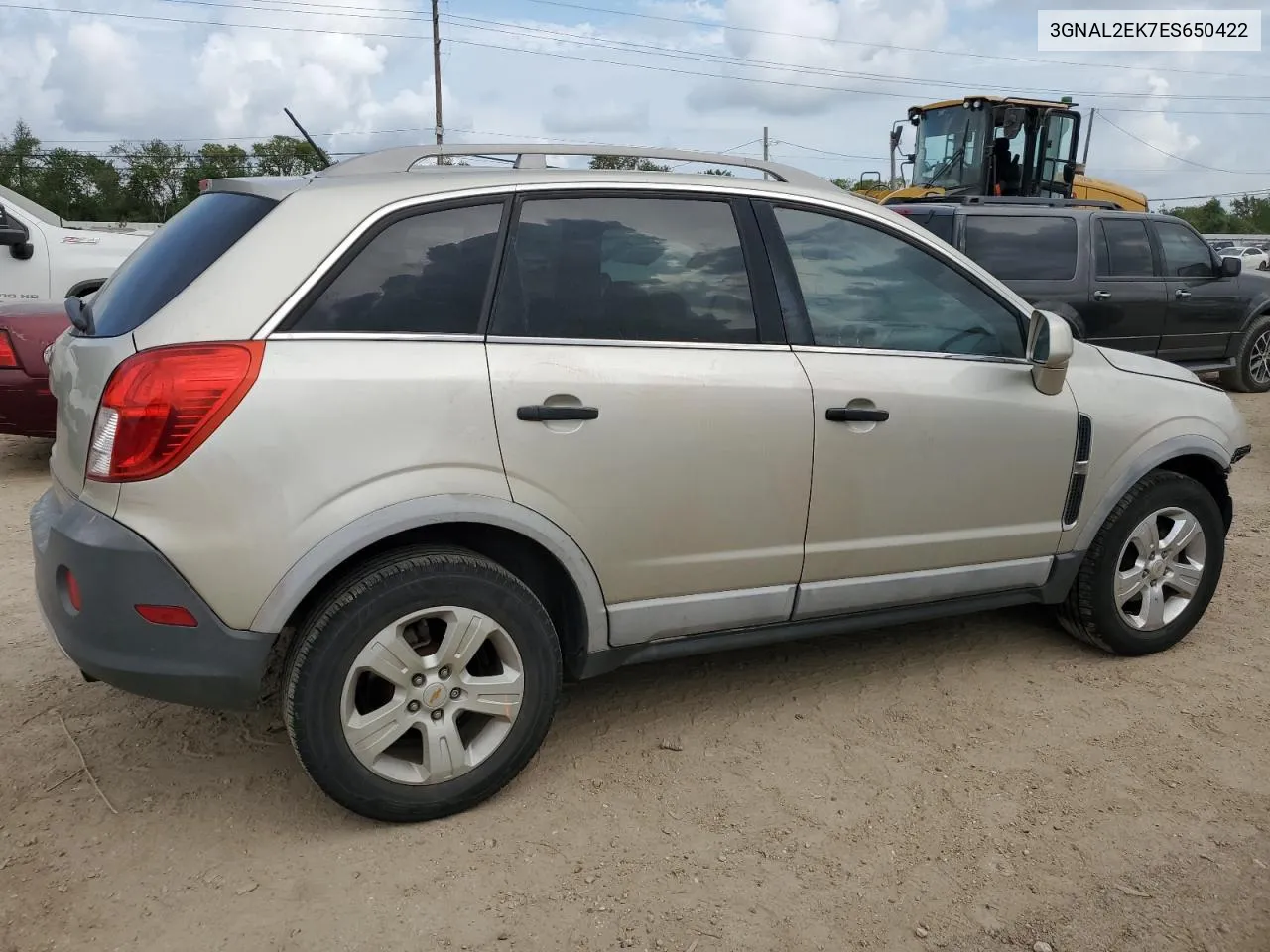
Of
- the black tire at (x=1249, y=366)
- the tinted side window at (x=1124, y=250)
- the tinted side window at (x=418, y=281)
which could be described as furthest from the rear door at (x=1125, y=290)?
the tinted side window at (x=418, y=281)

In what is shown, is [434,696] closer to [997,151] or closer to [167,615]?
[167,615]

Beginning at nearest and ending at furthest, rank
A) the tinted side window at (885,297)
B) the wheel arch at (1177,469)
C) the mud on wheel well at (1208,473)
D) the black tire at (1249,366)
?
the tinted side window at (885,297) < the wheel arch at (1177,469) < the mud on wheel well at (1208,473) < the black tire at (1249,366)

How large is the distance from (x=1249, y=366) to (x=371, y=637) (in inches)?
423

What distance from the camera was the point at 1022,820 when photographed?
9.74ft

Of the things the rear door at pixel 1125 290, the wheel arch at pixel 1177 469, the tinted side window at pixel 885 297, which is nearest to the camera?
the tinted side window at pixel 885 297

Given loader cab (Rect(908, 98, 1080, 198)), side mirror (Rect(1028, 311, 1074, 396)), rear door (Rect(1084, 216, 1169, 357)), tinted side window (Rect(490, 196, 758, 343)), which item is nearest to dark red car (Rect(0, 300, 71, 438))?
tinted side window (Rect(490, 196, 758, 343))

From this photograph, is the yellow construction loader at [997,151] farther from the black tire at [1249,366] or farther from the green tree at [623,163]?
the green tree at [623,163]

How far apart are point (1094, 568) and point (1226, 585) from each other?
1.48 m

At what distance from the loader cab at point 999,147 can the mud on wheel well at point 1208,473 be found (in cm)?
957

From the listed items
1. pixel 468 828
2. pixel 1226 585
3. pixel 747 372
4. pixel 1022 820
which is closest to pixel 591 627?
pixel 468 828

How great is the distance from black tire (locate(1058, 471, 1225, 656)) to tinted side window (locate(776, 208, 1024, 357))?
81cm

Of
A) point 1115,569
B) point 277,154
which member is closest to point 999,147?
point 1115,569

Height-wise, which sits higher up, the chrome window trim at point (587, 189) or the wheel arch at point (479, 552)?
the chrome window trim at point (587, 189)

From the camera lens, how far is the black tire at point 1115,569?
3932 millimetres
